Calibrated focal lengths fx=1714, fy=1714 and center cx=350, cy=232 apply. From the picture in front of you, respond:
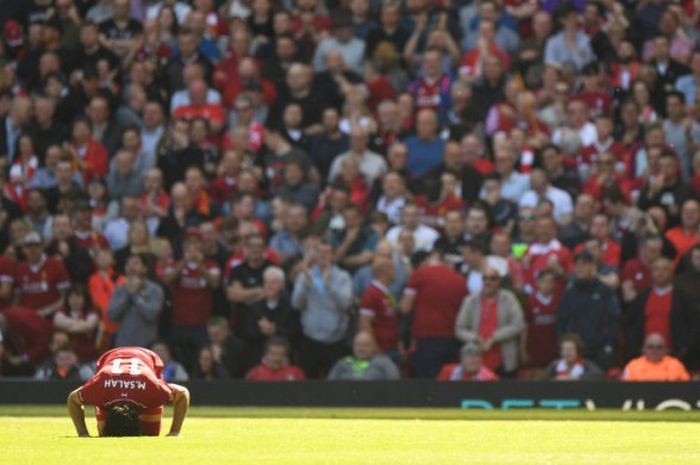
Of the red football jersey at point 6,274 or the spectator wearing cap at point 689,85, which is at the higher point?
the spectator wearing cap at point 689,85

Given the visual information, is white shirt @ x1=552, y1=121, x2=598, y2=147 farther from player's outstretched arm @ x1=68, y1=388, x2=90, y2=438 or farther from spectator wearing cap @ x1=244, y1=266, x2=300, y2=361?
player's outstretched arm @ x1=68, y1=388, x2=90, y2=438

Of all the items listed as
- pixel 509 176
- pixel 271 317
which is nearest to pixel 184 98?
pixel 271 317

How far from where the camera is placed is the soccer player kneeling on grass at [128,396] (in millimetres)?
12102

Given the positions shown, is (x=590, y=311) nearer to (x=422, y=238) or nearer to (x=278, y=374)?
(x=422, y=238)

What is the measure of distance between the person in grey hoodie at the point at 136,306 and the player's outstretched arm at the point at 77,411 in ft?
25.7

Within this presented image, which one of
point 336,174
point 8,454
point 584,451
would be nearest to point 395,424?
point 584,451

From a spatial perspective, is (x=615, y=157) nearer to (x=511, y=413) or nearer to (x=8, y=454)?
(x=511, y=413)

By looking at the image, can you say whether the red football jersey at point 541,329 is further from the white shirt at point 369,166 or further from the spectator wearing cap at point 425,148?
the white shirt at point 369,166

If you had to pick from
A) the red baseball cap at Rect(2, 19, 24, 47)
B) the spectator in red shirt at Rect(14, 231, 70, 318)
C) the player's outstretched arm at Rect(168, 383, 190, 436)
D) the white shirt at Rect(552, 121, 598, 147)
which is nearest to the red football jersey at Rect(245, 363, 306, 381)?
the spectator in red shirt at Rect(14, 231, 70, 318)

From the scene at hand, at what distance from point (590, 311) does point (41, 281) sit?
705 cm

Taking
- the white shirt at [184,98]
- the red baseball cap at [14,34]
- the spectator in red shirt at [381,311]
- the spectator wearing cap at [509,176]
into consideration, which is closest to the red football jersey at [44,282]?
the white shirt at [184,98]

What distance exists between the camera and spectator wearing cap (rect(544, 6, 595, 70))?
23.2m

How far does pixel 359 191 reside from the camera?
22.1 meters

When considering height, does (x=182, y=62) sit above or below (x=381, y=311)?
above
